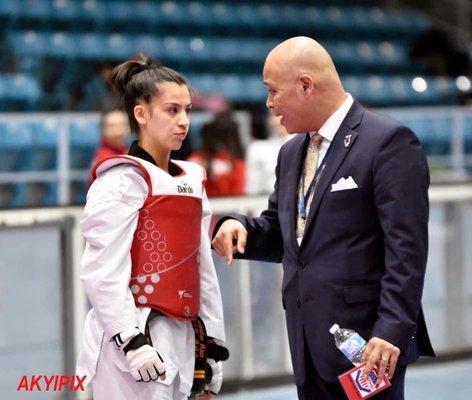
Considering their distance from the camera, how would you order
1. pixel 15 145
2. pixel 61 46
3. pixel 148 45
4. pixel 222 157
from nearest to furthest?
pixel 222 157
pixel 15 145
pixel 61 46
pixel 148 45

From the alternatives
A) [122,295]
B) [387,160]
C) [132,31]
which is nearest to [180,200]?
[122,295]

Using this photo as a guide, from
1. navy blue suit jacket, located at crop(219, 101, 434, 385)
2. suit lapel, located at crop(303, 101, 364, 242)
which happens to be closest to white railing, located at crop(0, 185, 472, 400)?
navy blue suit jacket, located at crop(219, 101, 434, 385)

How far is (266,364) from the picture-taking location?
21.5ft

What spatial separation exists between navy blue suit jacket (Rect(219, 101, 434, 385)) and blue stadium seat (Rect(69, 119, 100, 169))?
7278 millimetres

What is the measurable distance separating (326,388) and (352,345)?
253 millimetres

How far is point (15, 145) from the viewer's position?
10555 millimetres

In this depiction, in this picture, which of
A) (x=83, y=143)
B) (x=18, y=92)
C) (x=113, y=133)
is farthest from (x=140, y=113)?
(x=18, y=92)

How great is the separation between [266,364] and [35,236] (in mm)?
1796

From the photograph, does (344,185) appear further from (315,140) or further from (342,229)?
(315,140)

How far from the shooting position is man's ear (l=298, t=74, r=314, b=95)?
3342mm

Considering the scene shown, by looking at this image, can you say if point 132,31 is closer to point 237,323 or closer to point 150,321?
point 237,323

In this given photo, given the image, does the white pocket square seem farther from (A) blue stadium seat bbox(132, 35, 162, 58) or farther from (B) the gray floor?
(A) blue stadium seat bbox(132, 35, 162, 58)

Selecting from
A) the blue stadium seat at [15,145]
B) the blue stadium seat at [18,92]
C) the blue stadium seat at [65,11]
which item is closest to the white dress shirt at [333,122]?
the blue stadium seat at [15,145]

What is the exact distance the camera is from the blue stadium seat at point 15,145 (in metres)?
10.5
